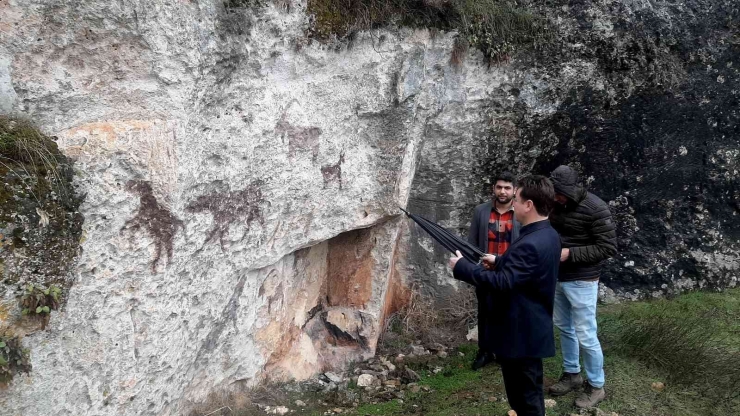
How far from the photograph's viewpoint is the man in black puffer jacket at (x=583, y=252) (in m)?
3.95

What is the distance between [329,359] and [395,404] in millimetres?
843

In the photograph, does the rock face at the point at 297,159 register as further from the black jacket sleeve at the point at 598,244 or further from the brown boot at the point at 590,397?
the brown boot at the point at 590,397

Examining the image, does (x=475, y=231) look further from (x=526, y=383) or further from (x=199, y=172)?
(x=199, y=172)

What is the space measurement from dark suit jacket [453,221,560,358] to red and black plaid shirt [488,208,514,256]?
4.44 ft

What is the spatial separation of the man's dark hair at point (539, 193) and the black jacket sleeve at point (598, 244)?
91cm

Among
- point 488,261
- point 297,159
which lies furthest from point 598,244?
point 297,159

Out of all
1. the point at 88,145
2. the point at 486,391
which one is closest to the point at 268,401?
the point at 486,391

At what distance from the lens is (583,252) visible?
394 cm

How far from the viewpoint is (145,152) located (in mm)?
3135

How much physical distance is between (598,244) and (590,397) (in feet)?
3.62

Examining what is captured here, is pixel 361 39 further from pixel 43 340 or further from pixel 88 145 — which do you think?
pixel 43 340

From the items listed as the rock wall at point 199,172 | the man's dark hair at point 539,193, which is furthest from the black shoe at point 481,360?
the man's dark hair at point 539,193

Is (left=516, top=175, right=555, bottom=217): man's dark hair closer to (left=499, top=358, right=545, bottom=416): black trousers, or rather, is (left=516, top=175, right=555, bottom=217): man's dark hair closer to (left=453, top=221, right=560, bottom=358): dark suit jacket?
(left=453, top=221, right=560, bottom=358): dark suit jacket

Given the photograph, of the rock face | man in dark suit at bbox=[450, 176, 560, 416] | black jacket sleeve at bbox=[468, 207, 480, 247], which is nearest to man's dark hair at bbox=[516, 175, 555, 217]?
man in dark suit at bbox=[450, 176, 560, 416]
